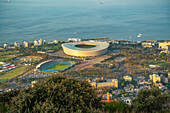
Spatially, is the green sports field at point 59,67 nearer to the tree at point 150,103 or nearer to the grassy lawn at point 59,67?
the grassy lawn at point 59,67

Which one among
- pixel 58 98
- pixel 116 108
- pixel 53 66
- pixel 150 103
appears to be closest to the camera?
pixel 58 98

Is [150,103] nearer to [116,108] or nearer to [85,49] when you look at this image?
[116,108]

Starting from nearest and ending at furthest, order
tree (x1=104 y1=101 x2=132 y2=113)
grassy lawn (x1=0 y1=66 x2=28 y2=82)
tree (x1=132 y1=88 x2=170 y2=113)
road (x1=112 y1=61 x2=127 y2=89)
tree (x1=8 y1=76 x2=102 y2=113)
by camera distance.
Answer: tree (x1=8 y1=76 x2=102 y2=113)
tree (x1=104 y1=101 x2=132 y2=113)
tree (x1=132 y1=88 x2=170 y2=113)
road (x1=112 y1=61 x2=127 y2=89)
grassy lawn (x1=0 y1=66 x2=28 y2=82)

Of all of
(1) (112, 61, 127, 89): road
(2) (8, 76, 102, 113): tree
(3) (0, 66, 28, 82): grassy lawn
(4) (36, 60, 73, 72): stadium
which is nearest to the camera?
(2) (8, 76, 102, 113): tree

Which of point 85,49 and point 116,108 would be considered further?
point 85,49

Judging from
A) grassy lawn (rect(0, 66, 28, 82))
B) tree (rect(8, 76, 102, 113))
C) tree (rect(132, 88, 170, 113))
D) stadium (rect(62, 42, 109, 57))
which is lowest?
grassy lawn (rect(0, 66, 28, 82))

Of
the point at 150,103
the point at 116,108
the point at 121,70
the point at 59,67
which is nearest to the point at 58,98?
the point at 116,108

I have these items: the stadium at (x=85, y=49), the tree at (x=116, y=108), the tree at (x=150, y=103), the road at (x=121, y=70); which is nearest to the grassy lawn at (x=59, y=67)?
the stadium at (x=85, y=49)

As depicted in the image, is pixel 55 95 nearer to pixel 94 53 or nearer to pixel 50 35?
pixel 94 53

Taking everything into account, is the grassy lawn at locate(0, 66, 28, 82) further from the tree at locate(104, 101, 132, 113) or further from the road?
the tree at locate(104, 101, 132, 113)

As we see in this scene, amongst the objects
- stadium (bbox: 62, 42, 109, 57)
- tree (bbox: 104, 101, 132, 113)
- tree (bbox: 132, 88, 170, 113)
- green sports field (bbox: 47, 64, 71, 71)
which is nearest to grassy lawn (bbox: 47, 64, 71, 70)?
green sports field (bbox: 47, 64, 71, 71)
